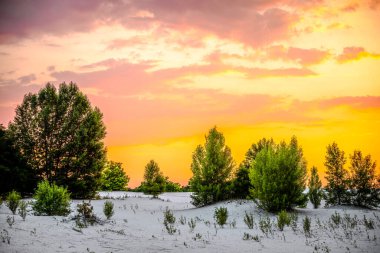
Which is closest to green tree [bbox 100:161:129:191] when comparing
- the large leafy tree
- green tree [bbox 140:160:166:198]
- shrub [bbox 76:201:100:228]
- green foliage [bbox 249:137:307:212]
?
green tree [bbox 140:160:166:198]

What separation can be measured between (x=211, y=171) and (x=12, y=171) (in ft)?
57.7

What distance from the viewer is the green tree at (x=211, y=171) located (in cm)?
2672

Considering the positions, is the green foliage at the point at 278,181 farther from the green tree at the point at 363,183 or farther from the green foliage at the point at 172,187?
the green foliage at the point at 172,187

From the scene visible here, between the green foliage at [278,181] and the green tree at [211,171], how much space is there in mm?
5197

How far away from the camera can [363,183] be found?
26422 mm

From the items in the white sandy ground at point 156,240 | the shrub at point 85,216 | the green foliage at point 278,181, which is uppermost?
the green foliage at point 278,181

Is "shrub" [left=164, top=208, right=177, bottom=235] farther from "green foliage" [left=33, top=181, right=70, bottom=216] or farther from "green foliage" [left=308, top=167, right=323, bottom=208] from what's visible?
"green foliage" [left=308, top=167, right=323, bottom=208]

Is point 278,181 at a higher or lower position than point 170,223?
higher

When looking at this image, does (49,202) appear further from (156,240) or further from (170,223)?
(156,240)

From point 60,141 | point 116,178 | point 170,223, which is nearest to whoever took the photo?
point 170,223

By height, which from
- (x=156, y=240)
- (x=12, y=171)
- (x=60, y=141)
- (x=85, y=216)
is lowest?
(x=156, y=240)

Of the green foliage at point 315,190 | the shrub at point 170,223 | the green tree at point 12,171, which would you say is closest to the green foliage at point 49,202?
the shrub at point 170,223

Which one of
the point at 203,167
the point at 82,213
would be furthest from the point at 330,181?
the point at 82,213

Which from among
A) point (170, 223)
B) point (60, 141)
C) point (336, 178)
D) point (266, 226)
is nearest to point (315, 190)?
point (336, 178)
